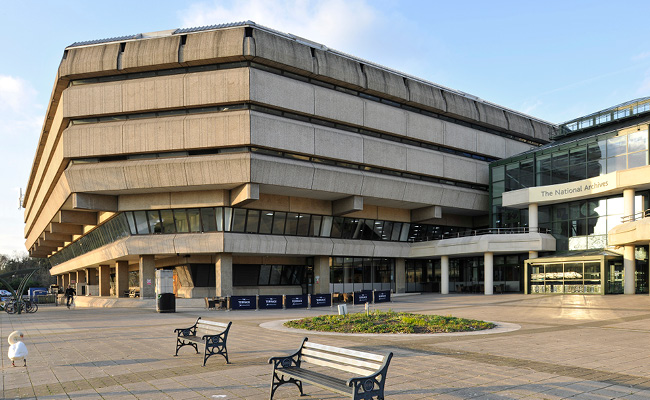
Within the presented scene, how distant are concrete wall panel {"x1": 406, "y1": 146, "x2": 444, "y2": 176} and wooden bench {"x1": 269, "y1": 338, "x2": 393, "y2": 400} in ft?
135

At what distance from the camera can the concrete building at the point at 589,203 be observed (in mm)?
37094

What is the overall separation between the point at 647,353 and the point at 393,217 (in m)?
41.5

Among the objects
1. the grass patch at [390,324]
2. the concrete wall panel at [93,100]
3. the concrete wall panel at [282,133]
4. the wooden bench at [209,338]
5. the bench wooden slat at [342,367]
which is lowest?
the grass patch at [390,324]

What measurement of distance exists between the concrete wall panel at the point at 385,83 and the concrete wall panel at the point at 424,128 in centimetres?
223

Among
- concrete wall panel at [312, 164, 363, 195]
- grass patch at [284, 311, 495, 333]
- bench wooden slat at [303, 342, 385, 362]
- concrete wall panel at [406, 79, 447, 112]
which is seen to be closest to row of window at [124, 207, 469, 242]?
concrete wall panel at [312, 164, 363, 195]

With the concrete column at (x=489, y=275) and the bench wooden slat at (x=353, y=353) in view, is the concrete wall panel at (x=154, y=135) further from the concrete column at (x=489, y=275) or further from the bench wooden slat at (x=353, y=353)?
the bench wooden slat at (x=353, y=353)

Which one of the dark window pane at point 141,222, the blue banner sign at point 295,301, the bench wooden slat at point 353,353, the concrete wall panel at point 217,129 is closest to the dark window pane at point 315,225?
A: the concrete wall panel at point 217,129

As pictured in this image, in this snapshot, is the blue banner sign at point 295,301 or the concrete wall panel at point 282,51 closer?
the blue banner sign at point 295,301

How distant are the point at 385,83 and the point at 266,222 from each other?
54.9 feet

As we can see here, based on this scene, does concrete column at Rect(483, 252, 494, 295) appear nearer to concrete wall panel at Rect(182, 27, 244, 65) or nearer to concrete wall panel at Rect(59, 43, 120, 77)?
concrete wall panel at Rect(182, 27, 244, 65)

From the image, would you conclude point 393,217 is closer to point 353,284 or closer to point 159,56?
point 353,284

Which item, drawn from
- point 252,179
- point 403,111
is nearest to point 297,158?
point 252,179

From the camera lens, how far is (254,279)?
4838 centimetres

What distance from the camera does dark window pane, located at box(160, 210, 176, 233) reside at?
4328cm
